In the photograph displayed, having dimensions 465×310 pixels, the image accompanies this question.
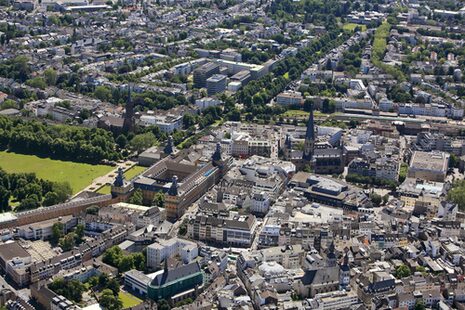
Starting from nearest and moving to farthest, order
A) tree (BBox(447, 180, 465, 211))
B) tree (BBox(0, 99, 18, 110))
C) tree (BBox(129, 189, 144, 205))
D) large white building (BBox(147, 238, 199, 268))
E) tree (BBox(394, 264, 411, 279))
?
1. tree (BBox(394, 264, 411, 279))
2. large white building (BBox(147, 238, 199, 268))
3. tree (BBox(129, 189, 144, 205))
4. tree (BBox(447, 180, 465, 211))
5. tree (BBox(0, 99, 18, 110))

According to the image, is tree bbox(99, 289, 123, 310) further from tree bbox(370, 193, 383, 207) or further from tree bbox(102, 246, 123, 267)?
tree bbox(370, 193, 383, 207)

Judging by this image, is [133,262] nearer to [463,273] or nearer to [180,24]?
[463,273]

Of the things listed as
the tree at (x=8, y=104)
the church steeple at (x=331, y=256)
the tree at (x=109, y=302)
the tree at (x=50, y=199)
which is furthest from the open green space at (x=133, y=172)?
the church steeple at (x=331, y=256)

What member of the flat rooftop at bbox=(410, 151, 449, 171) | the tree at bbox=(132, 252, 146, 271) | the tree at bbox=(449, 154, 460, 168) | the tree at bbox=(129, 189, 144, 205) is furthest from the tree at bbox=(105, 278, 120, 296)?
the tree at bbox=(449, 154, 460, 168)

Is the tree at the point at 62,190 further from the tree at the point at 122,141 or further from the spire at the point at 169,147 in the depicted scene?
the tree at the point at 122,141

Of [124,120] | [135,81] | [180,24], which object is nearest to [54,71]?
[135,81]

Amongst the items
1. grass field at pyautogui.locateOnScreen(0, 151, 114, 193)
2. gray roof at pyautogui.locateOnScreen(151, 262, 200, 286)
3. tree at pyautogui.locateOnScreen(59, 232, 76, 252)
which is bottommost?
grass field at pyautogui.locateOnScreen(0, 151, 114, 193)
